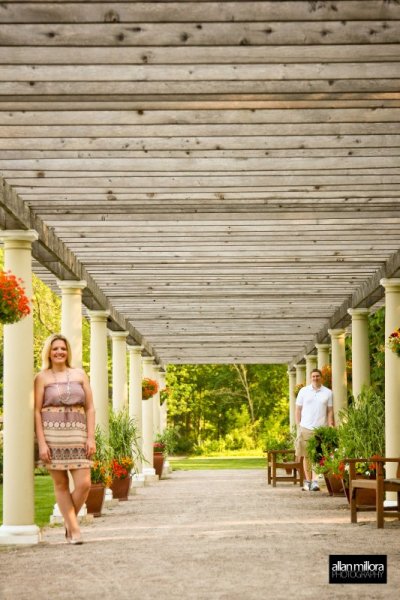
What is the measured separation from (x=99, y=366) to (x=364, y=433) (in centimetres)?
429

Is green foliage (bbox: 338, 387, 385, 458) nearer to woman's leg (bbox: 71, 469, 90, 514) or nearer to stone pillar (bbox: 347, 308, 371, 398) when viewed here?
stone pillar (bbox: 347, 308, 371, 398)

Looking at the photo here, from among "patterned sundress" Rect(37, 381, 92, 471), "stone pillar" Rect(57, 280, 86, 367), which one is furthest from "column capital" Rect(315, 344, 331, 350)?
"patterned sundress" Rect(37, 381, 92, 471)

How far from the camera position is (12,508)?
34.4ft

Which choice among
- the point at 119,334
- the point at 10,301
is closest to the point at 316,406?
the point at 119,334

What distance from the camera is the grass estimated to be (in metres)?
14.1

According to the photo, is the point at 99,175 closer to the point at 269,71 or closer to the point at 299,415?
the point at 269,71

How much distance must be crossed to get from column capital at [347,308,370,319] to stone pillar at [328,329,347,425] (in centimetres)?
317

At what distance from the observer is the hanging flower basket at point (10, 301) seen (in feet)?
27.7

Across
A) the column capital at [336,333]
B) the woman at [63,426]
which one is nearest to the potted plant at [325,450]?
the column capital at [336,333]

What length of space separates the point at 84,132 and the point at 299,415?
1041 centimetres

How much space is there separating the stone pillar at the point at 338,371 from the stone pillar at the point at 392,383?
6570mm

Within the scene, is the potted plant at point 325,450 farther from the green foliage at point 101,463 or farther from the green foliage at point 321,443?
the green foliage at point 101,463

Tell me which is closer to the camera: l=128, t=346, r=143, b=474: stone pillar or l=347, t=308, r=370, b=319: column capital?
l=347, t=308, r=370, b=319: column capital

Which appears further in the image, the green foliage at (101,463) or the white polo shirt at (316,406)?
the white polo shirt at (316,406)
